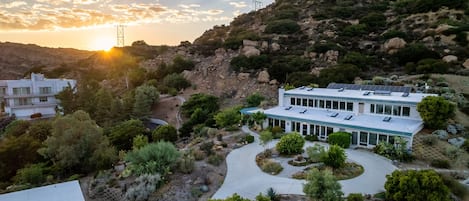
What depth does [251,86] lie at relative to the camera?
44.3 meters

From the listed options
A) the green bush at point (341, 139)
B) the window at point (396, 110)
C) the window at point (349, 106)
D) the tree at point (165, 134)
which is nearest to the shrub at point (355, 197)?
the green bush at point (341, 139)

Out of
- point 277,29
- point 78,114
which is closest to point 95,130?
point 78,114

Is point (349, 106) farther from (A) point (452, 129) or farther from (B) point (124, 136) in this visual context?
(B) point (124, 136)

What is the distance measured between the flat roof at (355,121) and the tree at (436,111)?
0.74 metres

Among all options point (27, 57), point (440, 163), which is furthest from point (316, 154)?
point (27, 57)

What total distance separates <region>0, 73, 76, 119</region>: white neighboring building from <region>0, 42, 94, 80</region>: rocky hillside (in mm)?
39815

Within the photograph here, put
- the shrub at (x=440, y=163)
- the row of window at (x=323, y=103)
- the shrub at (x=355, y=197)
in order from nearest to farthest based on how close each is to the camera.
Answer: the shrub at (x=355, y=197) < the shrub at (x=440, y=163) < the row of window at (x=323, y=103)

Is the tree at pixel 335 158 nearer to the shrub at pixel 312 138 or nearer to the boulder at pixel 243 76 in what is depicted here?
the shrub at pixel 312 138

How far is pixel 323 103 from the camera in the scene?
26453 millimetres

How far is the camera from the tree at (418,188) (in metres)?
11.9

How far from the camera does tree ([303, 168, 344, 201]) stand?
475 inches

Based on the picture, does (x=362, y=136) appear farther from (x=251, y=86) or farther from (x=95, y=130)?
(x=251, y=86)

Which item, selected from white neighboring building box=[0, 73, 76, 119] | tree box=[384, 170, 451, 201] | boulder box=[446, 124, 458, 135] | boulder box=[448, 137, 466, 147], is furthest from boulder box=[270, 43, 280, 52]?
tree box=[384, 170, 451, 201]

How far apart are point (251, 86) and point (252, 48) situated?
11660 millimetres
